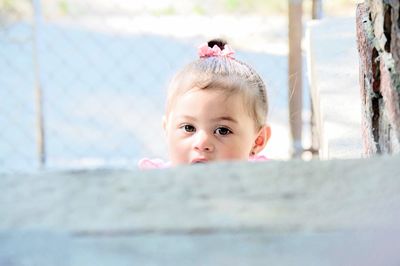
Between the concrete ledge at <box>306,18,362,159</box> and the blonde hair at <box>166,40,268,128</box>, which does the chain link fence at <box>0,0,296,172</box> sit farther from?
the blonde hair at <box>166,40,268,128</box>

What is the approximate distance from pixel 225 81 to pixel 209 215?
151 cm

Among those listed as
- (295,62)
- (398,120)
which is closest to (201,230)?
(398,120)

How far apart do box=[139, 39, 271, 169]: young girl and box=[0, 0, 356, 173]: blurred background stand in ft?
5.74

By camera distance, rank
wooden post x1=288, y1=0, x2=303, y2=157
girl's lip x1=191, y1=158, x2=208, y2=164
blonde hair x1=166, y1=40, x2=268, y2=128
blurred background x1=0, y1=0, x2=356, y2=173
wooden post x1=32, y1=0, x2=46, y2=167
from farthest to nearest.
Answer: blurred background x1=0, y1=0, x2=356, y2=173 → wooden post x1=32, y1=0, x2=46, y2=167 → wooden post x1=288, y1=0, x2=303, y2=157 → blonde hair x1=166, y1=40, x2=268, y2=128 → girl's lip x1=191, y1=158, x2=208, y2=164

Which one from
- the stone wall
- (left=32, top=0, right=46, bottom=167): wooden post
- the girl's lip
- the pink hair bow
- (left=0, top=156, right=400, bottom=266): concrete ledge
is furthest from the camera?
(left=32, top=0, right=46, bottom=167): wooden post

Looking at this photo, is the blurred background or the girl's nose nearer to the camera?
the girl's nose

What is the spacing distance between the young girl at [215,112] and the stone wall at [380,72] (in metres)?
0.46

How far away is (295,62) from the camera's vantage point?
393cm

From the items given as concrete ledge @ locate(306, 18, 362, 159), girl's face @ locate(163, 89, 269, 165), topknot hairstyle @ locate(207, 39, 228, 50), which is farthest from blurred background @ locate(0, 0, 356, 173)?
girl's face @ locate(163, 89, 269, 165)

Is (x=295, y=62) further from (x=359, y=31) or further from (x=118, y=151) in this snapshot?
(x=359, y=31)

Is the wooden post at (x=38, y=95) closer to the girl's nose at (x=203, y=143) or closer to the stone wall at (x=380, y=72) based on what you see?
the girl's nose at (x=203, y=143)

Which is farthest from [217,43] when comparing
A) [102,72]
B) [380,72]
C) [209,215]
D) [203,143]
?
[102,72]

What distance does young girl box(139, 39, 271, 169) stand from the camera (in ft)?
7.27

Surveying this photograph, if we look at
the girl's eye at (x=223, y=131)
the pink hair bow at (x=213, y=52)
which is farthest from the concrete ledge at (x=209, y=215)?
the pink hair bow at (x=213, y=52)
